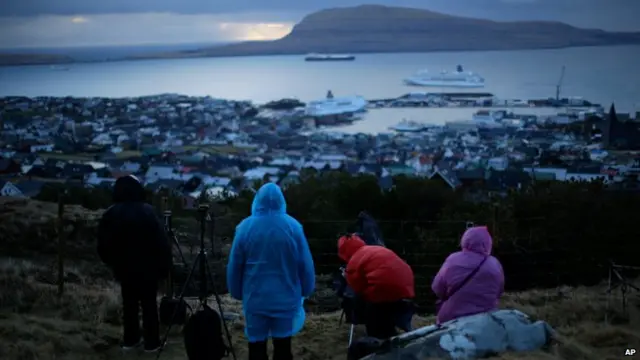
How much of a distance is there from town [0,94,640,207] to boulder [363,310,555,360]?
28.5 ft

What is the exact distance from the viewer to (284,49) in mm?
99938

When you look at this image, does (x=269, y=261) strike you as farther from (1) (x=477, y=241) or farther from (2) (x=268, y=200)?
(1) (x=477, y=241)


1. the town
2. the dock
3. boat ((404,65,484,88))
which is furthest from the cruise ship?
the town

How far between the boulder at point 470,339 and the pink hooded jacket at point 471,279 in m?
0.07

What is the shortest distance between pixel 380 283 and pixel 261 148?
1195 inches

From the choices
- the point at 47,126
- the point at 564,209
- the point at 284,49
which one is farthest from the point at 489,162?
the point at 284,49

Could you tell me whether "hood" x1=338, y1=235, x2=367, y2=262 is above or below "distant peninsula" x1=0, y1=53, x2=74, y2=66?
below

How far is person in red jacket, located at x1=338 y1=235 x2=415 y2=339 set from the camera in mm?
3135

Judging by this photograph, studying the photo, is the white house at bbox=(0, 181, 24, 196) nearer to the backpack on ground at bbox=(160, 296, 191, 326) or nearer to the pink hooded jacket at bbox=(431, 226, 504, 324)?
the backpack on ground at bbox=(160, 296, 191, 326)

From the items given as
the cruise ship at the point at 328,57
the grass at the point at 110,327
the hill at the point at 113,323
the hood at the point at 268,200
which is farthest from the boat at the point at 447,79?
the hood at the point at 268,200

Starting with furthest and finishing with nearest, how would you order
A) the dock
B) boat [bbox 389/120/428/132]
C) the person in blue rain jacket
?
the dock, boat [bbox 389/120/428/132], the person in blue rain jacket

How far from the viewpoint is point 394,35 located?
9294cm

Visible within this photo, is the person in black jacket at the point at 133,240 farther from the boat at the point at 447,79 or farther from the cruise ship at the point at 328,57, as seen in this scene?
the cruise ship at the point at 328,57

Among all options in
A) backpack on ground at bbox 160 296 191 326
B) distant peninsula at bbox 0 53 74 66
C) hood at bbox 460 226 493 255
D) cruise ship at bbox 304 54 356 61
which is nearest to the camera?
hood at bbox 460 226 493 255
